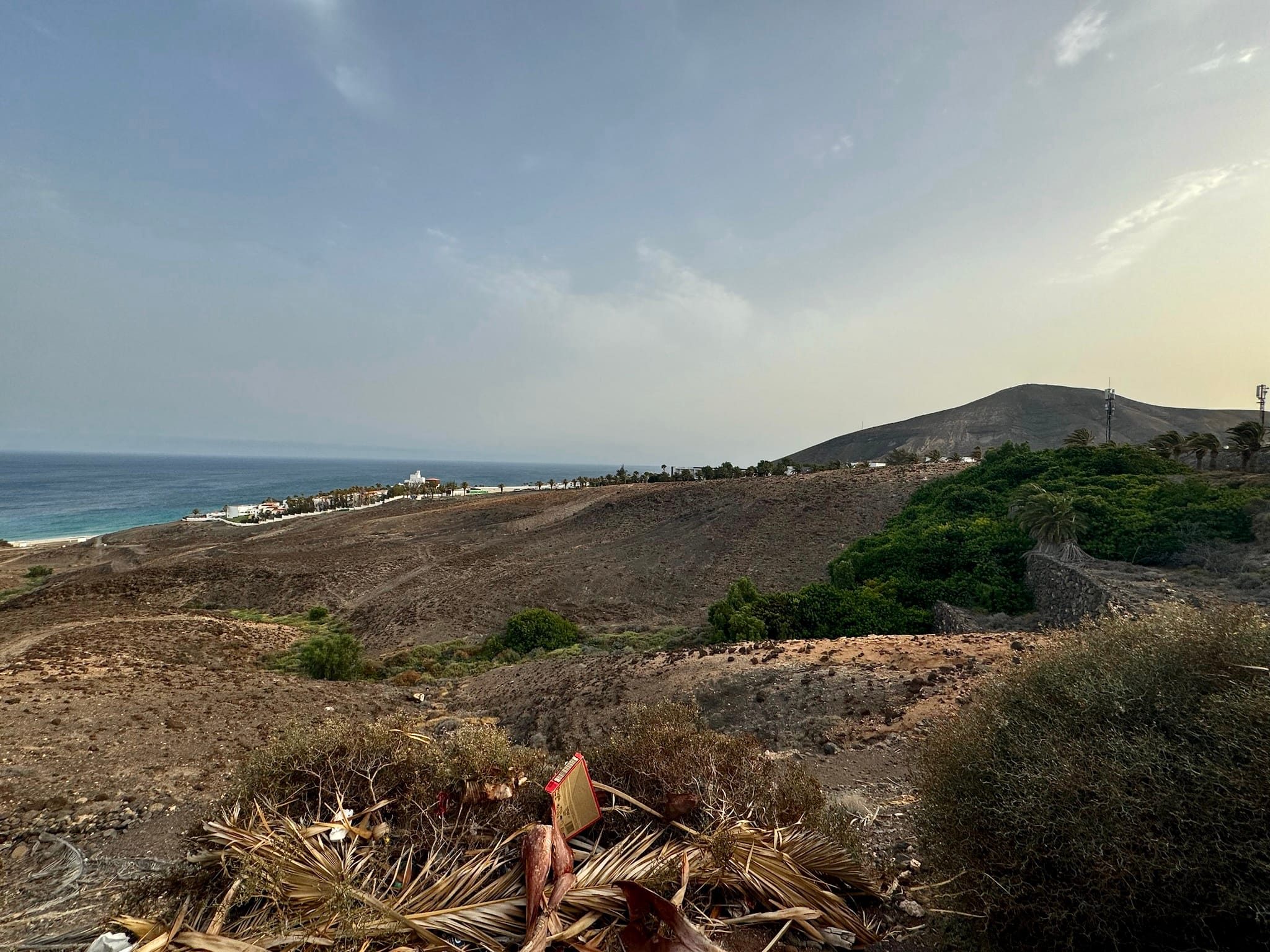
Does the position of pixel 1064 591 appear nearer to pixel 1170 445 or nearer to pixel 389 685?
pixel 389 685

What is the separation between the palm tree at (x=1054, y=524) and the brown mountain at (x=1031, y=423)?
50.3m

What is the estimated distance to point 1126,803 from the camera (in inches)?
77.2

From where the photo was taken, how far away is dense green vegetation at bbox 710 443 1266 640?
11867mm

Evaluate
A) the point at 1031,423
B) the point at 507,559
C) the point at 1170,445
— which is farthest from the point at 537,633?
the point at 1031,423

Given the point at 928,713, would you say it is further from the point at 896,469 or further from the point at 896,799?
the point at 896,469

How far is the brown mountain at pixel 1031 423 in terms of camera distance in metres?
65.9

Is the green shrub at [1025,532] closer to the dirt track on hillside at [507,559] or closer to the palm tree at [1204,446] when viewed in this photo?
the dirt track on hillside at [507,559]

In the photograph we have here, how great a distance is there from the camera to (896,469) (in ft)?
97.8

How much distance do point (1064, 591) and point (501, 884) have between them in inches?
528

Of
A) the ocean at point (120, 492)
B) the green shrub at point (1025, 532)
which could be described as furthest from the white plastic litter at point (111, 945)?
the ocean at point (120, 492)

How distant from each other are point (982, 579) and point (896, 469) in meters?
18.1

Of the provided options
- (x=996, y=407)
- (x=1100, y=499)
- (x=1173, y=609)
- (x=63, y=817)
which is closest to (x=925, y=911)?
(x=1173, y=609)

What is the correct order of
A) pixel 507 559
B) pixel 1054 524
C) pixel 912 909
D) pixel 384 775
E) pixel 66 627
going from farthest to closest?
pixel 507 559 < pixel 66 627 < pixel 1054 524 < pixel 912 909 < pixel 384 775

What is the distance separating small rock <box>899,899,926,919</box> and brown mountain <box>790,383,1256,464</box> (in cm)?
6455
